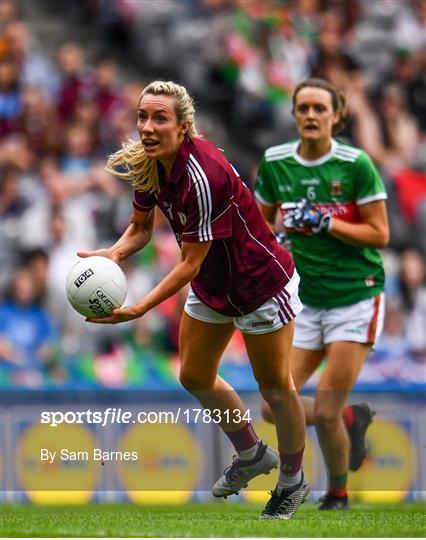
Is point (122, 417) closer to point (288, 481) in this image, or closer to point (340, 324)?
point (340, 324)

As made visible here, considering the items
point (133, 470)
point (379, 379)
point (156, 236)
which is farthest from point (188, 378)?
point (156, 236)

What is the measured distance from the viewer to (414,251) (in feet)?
41.8

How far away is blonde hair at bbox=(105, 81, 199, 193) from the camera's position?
21.6 ft

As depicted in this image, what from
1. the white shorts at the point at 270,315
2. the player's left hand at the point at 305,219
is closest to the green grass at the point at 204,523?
the white shorts at the point at 270,315

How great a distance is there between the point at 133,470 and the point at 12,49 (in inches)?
248

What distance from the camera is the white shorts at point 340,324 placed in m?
7.96

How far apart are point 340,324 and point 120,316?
190cm

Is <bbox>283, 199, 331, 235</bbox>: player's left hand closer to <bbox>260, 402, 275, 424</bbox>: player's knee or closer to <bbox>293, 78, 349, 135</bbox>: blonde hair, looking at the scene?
<bbox>293, 78, 349, 135</bbox>: blonde hair

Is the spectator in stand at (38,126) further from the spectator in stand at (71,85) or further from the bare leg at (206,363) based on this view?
the bare leg at (206,363)

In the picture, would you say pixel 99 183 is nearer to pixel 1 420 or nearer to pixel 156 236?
pixel 156 236

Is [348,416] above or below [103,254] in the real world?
below

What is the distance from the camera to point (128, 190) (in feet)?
42.5

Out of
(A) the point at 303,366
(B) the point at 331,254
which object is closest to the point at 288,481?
(A) the point at 303,366

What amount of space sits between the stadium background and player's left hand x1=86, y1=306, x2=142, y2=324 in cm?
173
